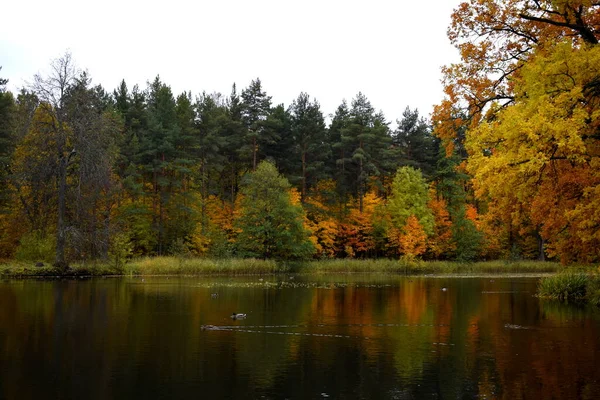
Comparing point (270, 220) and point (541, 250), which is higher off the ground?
point (270, 220)

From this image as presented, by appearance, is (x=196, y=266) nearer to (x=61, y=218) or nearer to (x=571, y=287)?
(x=61, y=218)

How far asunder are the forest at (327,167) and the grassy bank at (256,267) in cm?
139

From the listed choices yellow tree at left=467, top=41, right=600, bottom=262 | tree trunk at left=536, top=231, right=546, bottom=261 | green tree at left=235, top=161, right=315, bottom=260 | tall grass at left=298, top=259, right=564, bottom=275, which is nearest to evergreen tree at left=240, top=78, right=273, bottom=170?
green tree at left=235, top=161, right=315, bottom=260

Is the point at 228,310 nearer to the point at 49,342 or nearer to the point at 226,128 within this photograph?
the point at 49,342

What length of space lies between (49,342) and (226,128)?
57469 millimetres

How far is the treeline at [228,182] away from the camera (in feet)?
146

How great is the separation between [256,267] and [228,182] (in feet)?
85.5

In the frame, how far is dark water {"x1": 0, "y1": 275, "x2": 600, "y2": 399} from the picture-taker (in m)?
11.1

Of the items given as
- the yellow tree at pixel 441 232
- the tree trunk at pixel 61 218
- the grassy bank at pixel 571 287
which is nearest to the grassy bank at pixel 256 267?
the tree trunk at pixel 61 218

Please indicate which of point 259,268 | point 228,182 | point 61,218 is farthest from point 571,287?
point 228,182

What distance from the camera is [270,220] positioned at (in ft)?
188

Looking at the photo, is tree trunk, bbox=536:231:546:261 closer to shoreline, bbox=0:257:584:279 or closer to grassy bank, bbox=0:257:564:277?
grassy bank, bbox=0:257:564:277

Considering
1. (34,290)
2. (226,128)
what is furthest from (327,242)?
(34,290)

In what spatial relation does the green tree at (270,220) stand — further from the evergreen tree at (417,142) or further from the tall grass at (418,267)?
the evergreen tree at (417,142)
